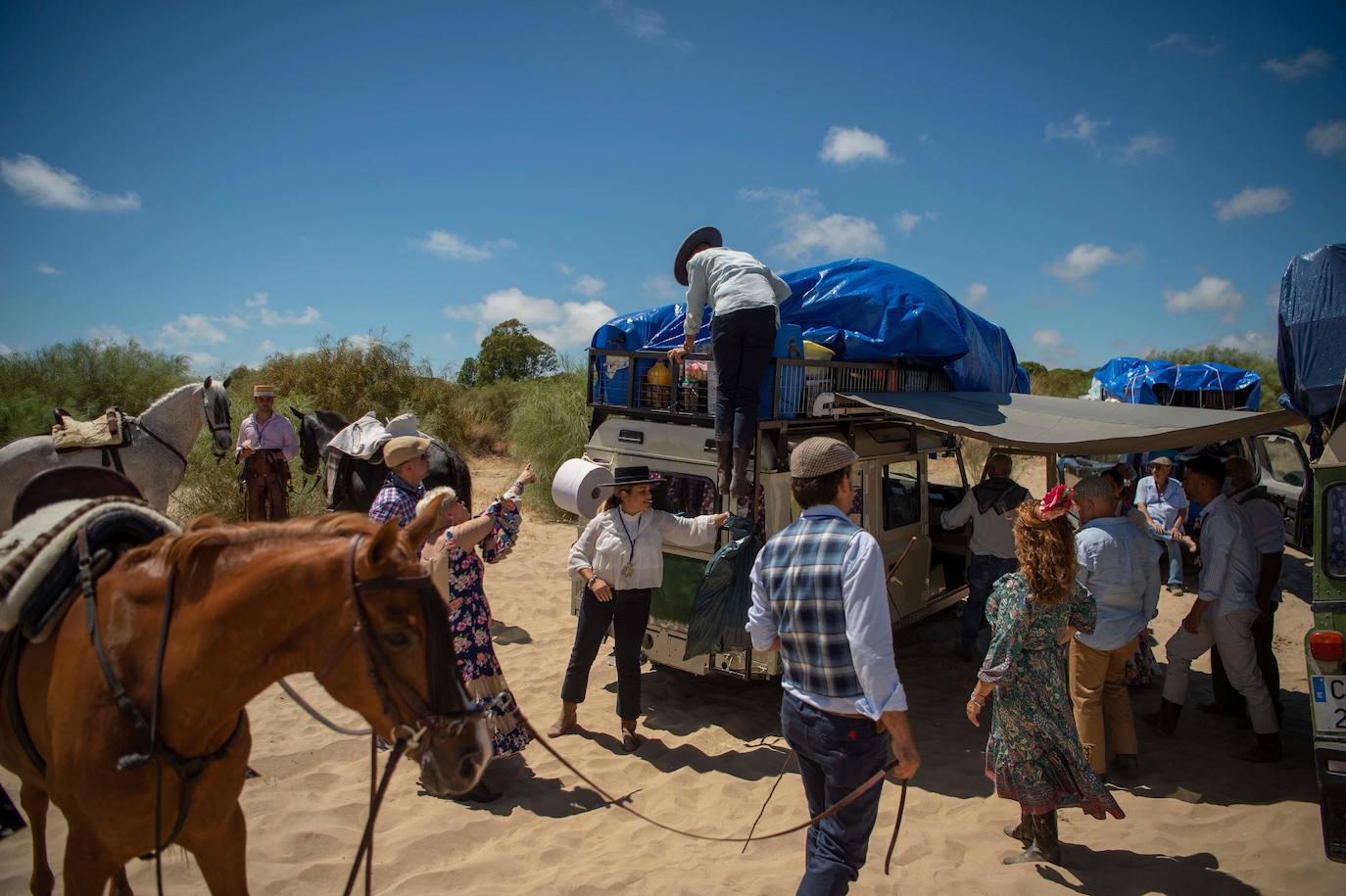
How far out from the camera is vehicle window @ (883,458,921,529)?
6.19 meters

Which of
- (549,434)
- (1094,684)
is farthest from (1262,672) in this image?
(549,434)

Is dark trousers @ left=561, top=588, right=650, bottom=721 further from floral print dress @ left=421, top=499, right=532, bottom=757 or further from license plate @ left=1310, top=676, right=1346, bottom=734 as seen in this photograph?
license plate @ left=1310, top=676, right=1346, bottom=734

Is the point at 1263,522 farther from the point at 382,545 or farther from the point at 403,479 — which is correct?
the point at 403,479

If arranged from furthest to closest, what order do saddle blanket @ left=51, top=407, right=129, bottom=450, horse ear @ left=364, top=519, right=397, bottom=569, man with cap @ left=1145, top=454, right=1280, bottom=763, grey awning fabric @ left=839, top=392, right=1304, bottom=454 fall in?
saddle blanket @ left=51, top=407, right=129, bottom=450 → man with cap @ left=1145, top=454, right=1280, bottom=763 → grey awning fabric @ left=839, top=392, right=1304, bottom=454 → horse ear @ left=364, top=519, right=397, bottom=569

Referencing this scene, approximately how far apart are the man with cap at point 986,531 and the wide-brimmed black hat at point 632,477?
10.4 feet

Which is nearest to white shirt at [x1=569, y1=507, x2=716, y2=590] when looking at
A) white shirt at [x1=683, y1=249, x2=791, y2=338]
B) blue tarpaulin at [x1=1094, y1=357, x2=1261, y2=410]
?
white shirt at [x1=683, y1=249, x2=791, y2=338]

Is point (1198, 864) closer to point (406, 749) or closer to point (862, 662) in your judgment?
point (862, 662)

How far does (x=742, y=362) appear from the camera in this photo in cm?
490

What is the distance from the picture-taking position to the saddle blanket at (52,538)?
224 centimetres

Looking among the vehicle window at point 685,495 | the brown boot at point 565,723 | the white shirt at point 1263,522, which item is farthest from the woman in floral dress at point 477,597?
the white shirt at point 1263,522

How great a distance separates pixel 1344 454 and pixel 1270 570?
1490 millimetres

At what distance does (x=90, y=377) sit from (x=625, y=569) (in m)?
19.1

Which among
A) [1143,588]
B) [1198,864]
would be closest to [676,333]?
[1143,588]

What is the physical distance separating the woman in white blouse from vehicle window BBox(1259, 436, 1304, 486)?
9.49 meters
